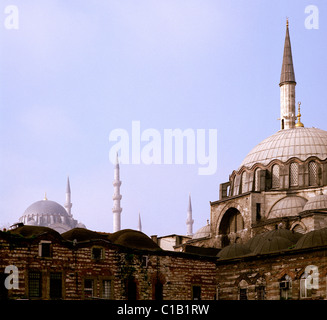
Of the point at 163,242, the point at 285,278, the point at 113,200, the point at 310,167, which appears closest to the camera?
the point at 285,278

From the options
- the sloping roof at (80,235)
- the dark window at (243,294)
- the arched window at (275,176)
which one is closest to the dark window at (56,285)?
the sloping roof at (80,235)

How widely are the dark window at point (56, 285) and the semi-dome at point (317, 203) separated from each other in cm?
1932

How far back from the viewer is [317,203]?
53750mm

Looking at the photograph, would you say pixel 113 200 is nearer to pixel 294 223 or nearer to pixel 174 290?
pixel 294 223

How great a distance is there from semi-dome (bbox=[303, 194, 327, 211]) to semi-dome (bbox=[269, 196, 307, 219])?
1.22 m

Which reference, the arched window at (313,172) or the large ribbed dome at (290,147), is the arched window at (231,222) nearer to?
the large ribbed dome at (290,147)

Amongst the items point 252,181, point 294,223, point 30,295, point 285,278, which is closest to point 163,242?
point 252,181

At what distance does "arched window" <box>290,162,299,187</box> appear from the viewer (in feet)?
193

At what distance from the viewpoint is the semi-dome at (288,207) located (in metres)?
55.7

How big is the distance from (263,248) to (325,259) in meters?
5.54

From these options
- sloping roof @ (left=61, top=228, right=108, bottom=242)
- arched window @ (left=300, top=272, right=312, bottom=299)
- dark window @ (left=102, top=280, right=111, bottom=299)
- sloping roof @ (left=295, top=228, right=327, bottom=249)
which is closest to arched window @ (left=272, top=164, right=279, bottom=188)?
sloping roof @ (left=295, top=228, right=327, bottom=249)

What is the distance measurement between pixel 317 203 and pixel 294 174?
5.67 metres

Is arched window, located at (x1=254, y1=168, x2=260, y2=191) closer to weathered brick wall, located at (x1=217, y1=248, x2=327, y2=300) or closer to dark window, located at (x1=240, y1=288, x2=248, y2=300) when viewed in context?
weathered brick wall, located at (x1=217, y1=248, x2=327, y2=300)

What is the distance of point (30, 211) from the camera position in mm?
137625
